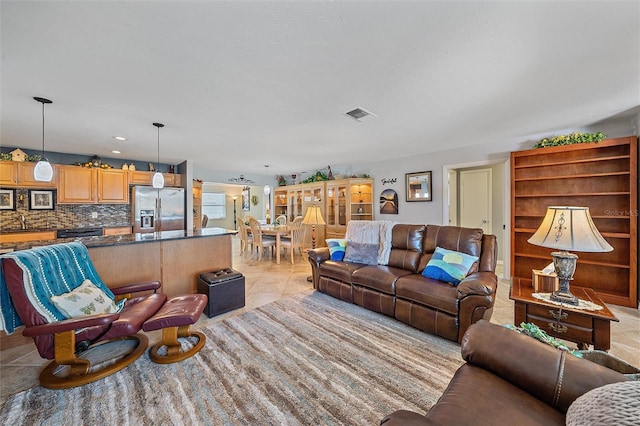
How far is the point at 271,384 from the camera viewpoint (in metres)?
1.76

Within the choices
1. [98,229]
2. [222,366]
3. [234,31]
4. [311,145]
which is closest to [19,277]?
[222,366]

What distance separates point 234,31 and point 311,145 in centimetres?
283

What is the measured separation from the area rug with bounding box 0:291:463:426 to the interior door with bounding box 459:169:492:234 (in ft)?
12.7

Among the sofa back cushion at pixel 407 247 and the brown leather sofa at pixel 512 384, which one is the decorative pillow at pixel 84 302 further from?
the sofa back cushion at pixel 407 247

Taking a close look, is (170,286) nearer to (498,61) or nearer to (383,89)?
(383,89)

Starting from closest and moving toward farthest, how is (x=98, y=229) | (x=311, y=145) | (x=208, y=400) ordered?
(x=208, y=400)
(x=311, y=145)
(x=98, y=229)

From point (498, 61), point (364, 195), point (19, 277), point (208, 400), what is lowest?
point (208, 400)

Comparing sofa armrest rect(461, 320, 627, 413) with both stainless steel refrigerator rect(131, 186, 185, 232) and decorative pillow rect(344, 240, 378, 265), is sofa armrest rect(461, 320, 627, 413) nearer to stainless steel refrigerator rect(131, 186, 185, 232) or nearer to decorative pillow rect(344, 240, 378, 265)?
decorative pillow rect(344, 240, 378, 265)

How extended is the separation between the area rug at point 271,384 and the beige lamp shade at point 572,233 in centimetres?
119

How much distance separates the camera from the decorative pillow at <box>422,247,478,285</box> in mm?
2572

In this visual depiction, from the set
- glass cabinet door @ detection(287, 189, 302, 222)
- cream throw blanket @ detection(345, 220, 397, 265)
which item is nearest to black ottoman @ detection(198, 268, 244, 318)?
cream throw blanket @ detection(345, 220, 397, 265)

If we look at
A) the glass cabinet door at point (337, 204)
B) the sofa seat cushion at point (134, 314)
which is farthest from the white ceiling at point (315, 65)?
the glass cabinet door at point (337, 204)

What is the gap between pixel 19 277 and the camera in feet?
5.39

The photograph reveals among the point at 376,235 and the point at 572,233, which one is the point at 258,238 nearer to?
the point at 376,235
